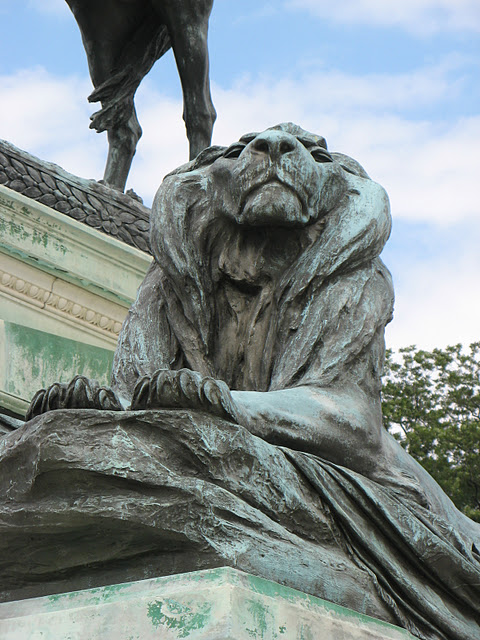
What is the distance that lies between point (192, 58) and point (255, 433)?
4.50m

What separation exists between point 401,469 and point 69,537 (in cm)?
95

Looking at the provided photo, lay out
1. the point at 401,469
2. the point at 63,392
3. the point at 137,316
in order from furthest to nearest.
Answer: the point at 137,316
the point at 401,469
the point at 63,392

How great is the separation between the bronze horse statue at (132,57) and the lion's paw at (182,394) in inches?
171

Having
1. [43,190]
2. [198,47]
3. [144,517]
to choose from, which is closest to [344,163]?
[144,517]

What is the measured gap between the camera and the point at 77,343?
16.5ft

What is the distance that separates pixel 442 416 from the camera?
17.6 meters

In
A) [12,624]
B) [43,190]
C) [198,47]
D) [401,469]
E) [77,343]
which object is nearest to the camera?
[12,624]

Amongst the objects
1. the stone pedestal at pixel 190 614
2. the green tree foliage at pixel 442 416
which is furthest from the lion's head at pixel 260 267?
the green tree foliage at pixel 442 416

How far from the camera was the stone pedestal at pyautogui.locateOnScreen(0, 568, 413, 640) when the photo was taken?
217 centimetres

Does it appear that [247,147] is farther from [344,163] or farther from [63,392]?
[63,392]

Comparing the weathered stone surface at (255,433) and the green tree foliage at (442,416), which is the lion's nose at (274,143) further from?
the green tree foliage at (442,416)

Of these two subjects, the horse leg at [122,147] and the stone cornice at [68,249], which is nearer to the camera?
the stone cornice at [68,249]

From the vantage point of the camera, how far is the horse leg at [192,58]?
687 centimetres

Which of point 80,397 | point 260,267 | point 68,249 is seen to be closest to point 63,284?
point 68,249
